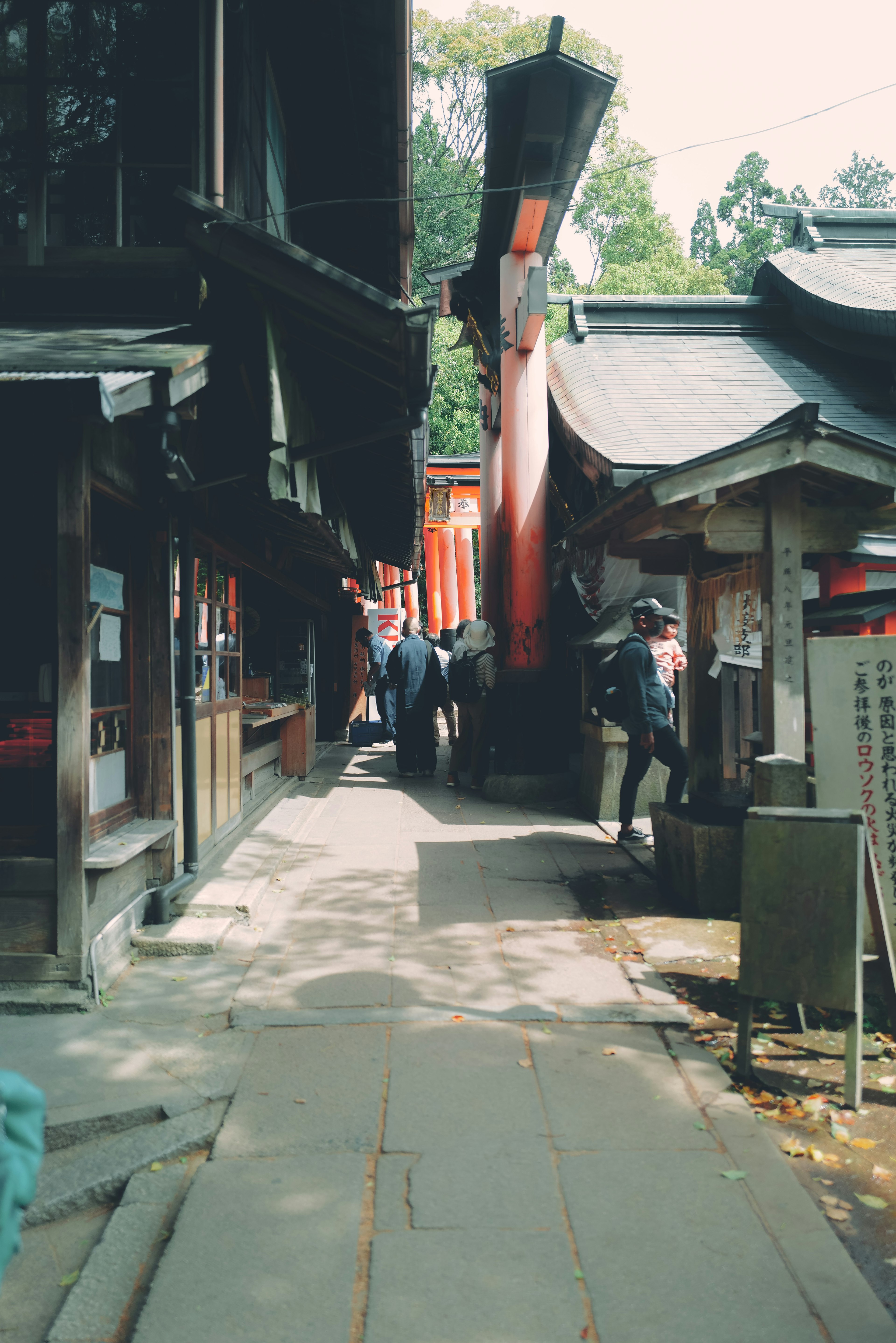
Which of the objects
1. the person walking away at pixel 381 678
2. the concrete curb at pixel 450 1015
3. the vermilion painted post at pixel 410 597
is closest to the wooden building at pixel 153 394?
the concrete curb at pixel 450 1015

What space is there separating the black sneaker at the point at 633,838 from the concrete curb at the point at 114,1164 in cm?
545

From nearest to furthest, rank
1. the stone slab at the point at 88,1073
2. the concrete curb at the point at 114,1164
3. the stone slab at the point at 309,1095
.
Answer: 1. the concrete curb at the point at 114,1164
2. the stone slab at the point at 309,1095
3. the stone slab at the point at 88,1073

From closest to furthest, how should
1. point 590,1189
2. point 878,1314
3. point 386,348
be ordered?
point 878,1314, point 590,1189, point 386,348

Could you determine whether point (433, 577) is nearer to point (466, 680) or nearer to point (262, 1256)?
point (466, 680)

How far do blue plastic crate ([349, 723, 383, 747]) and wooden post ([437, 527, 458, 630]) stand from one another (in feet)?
23.1

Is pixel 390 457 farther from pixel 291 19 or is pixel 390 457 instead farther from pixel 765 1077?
pixel 765 1077

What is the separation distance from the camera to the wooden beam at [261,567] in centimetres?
745

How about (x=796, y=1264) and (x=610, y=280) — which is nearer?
Result: (x=796, y=1264)

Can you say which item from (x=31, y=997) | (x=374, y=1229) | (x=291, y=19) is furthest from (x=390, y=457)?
(x=374, y=1229)

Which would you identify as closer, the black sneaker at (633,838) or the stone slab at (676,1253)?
the stone slab at (676,1253)

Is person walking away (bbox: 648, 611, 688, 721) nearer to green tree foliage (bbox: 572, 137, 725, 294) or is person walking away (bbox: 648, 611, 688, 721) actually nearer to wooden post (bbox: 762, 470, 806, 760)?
wooden post (bbox: 762, 470, 806, 760)

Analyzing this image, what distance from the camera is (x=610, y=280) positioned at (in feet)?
115

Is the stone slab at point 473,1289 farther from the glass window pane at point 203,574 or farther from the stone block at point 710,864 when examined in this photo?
the glass window pane at point 203,574

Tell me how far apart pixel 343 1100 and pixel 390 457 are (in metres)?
7.60
